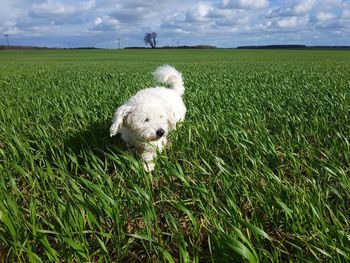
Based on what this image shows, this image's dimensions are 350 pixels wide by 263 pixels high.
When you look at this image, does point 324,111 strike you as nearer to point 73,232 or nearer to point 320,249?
point 320,249

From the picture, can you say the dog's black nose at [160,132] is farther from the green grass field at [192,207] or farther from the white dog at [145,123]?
the green grass field at [192,207]

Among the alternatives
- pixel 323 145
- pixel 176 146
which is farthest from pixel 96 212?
pixel 323 145

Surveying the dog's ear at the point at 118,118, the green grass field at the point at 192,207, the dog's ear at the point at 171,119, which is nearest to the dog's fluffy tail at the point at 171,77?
the dog's ear at the point at 171,119

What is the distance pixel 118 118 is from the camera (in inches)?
201

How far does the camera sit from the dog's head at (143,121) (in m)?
5.04

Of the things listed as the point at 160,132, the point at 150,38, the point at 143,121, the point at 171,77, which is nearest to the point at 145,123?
the point at 143,121

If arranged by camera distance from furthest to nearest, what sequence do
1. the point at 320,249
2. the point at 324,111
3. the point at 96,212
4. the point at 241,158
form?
the point at 324,111, the point at 241,158, the point at 96,212, the point at 320,249

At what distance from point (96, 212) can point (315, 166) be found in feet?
8.40

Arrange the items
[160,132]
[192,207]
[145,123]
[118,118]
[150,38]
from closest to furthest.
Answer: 1. [192,207]
2. [160,132]
3. [118,118]
4. [145,123]
5. [150,38]

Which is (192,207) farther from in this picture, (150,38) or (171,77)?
(150,38)

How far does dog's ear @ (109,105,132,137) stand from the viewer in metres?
5.03

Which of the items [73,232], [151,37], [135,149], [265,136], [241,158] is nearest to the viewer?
[73,232]

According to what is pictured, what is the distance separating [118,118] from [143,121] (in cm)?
38

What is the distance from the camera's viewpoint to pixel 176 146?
512 centimetres
